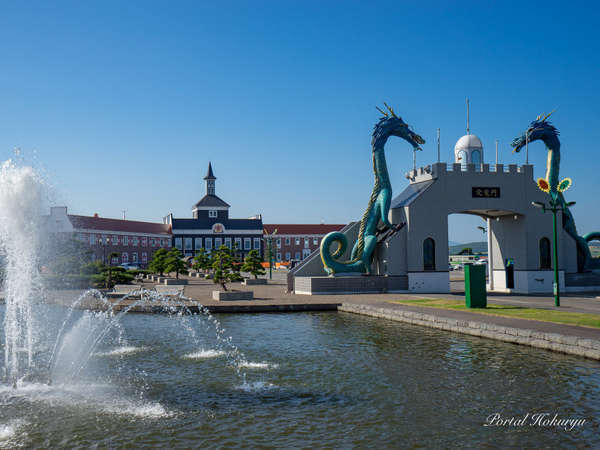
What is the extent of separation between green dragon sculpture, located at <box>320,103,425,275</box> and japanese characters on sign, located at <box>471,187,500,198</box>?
4353 mm

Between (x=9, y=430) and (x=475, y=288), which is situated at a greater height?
(x=475, y=288)

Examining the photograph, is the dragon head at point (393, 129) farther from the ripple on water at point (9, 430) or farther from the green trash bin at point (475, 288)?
the ripple on water at point (9, 430)

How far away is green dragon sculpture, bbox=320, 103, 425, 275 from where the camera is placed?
32031 millimetres

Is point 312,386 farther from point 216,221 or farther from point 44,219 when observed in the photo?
point 216,221

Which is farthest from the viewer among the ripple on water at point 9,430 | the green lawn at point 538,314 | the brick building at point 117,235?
the brick building at point 117,235

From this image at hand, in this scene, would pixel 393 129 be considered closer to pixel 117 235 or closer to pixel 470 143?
pixel 470 143

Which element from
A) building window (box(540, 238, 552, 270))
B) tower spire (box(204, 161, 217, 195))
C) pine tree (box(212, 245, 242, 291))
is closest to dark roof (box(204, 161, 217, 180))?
tower spire (box(204, 161, 217, 195))

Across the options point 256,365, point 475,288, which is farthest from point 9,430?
point 475,288

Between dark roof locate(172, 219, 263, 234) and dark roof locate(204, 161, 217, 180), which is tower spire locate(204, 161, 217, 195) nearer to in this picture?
dark roof locate(204, 161, 217, 180)

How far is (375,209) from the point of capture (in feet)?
107

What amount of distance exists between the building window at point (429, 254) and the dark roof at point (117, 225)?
67494 mm

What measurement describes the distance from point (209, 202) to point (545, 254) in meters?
82.2

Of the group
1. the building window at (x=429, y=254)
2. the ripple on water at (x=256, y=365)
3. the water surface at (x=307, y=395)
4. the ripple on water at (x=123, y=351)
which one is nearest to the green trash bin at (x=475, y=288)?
the water surface at (x=307, y=395)

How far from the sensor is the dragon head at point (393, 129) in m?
32.4
